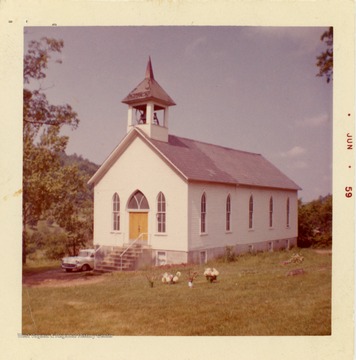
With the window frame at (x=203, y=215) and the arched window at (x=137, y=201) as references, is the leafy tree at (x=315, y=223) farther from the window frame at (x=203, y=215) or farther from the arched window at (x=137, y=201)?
the arched window at (x=137, y=201)

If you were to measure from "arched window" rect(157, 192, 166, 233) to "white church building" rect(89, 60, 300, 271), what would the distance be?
15 millimetres

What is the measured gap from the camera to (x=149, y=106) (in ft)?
19.6

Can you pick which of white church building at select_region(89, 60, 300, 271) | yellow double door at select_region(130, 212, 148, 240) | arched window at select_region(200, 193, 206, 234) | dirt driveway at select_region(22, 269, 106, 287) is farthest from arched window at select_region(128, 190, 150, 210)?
dirt driveway at select_region(22, 269, 106, 287)

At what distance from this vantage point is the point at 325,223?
19.4ft

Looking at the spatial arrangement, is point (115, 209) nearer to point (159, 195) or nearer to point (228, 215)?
point (159, 195)

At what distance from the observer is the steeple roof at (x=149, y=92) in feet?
18.7

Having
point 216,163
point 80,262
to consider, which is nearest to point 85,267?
point 80,262

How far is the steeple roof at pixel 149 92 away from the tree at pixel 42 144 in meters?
0.88

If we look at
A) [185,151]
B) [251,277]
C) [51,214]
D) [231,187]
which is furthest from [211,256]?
[51,214]

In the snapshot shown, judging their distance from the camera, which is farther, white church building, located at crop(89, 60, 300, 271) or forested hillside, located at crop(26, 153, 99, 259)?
white church building, located at crop(89, 60, 300, 271)

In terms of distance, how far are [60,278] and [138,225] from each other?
1.40 meters

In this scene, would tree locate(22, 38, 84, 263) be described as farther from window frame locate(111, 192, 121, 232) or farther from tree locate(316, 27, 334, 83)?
tree locate(316, 27, 334, 83)

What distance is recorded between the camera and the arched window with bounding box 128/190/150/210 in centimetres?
598
